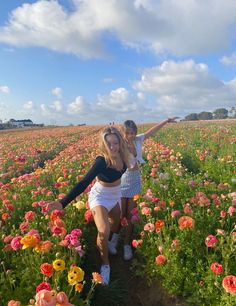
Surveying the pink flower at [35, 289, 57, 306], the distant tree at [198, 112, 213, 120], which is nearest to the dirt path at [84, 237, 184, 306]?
the pink flower at [35, 289, 57, 306]

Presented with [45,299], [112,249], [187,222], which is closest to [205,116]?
[112,249]

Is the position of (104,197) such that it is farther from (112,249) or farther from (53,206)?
(112,249)

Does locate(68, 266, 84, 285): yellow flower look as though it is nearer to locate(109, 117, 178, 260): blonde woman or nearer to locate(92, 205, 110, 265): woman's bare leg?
locate(92, 205, 110, 265): woman's bare leg

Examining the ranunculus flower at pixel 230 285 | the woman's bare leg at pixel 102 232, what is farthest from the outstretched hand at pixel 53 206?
the ranunculus flower at pixel 230 285

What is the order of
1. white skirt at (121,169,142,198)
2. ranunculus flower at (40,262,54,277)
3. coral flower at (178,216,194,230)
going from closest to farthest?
ranunculus flower at (40,262,54,277)
coral flower at (178,216,194,230)
white skirt at (121,169,142,198)

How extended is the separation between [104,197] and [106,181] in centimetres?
22

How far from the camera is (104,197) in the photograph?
17.4 ft

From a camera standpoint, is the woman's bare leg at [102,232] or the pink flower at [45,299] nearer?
the pink flower at [45,299]

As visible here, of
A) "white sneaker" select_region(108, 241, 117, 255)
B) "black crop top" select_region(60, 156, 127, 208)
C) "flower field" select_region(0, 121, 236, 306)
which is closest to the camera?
"flower field" select_region(0, 121, 236, 306)

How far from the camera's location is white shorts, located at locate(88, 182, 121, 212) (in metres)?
5.25

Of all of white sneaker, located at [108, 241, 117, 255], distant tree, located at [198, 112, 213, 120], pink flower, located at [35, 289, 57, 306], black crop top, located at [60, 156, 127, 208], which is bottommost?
distant tree, located at [198, 112, 213, 120]

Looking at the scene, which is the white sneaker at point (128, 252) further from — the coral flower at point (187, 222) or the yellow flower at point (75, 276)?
the yellow flower at point (75, 276)

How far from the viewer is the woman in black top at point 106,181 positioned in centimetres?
501

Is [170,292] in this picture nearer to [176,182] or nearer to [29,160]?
[176,182]
